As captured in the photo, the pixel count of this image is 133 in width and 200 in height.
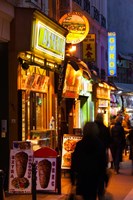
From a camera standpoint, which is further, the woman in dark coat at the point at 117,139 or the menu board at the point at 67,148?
the woman in dark coat at the point at 117,139

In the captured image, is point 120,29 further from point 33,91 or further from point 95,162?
point 95,162

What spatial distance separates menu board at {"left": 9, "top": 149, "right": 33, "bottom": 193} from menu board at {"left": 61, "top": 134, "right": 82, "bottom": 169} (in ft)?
10.7

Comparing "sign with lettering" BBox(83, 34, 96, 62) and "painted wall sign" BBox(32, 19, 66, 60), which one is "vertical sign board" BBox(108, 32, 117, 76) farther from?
"painted wall sign" BBox(32, 19, 66, 60)

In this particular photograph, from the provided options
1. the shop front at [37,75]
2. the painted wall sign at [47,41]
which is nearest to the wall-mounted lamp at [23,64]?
the shop front at [37,75]

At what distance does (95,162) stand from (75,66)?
863 cm

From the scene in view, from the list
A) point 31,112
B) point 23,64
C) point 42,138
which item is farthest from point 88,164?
point 31,112

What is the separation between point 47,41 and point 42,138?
3.04m

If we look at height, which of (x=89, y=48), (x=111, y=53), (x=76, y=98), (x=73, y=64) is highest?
(x=111, y=53)

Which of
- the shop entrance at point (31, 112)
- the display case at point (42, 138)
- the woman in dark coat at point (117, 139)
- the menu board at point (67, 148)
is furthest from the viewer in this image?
the woman in dark coat at point (117, 139)

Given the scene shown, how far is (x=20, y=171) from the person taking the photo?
12.6m

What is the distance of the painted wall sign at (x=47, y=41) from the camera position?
537 inches

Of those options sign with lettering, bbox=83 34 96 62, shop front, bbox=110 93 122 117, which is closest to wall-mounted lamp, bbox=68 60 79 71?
sign with lettering, bbox=83 34 96 62

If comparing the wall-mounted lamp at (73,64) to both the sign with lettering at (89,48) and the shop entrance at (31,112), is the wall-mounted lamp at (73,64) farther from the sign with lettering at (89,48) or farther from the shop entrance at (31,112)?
the sign with lettering at (89,48)

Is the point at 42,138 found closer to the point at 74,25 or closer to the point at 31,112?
the point at 31,112
